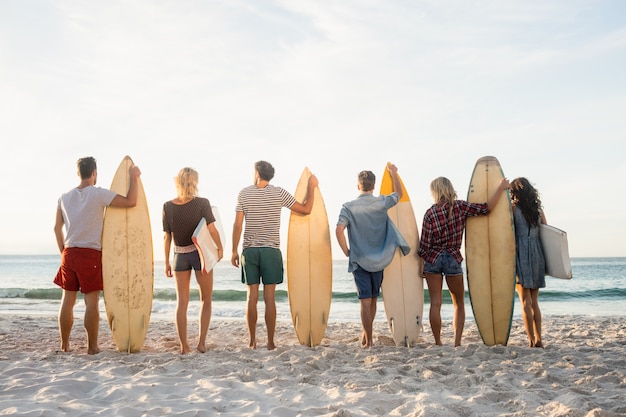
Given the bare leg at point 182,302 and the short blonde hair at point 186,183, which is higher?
the short blonde hair at point 186,183

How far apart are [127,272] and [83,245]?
0.54 metres

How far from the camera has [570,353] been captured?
13.5 feet

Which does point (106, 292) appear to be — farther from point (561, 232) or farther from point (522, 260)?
point (561, 232)

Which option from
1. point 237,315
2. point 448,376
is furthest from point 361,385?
point 237,315

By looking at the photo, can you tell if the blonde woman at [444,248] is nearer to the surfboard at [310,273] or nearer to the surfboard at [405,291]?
the surfboard at [405,291]

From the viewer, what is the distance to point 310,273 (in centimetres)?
501

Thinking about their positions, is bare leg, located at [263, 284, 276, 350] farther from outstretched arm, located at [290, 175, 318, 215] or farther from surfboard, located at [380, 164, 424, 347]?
surfboard, located at [380, 164, 424, 347]

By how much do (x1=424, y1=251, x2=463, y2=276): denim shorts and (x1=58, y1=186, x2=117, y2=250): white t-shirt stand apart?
2782 millimetres

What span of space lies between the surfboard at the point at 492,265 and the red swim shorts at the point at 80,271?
10.5 ft

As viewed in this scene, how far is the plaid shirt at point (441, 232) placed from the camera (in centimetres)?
444

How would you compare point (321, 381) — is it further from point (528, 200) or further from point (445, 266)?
point (528, 200)

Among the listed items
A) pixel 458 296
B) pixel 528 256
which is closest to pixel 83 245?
pixel 458 296

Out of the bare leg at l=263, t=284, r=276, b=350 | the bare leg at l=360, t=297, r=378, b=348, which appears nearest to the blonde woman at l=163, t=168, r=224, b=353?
the bare leg at l=263, t=284, r=276, b=350

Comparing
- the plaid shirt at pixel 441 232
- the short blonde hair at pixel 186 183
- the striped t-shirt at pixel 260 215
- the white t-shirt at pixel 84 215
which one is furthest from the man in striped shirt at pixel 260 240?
the plaid shirt at pixel 441 232
